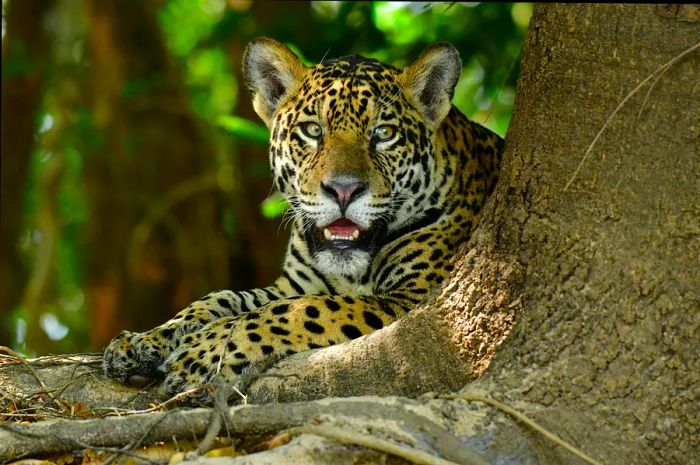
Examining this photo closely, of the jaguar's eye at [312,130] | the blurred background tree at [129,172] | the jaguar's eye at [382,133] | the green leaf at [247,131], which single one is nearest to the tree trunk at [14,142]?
the blurred background tree at [129,172]

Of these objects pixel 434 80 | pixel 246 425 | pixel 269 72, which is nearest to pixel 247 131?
pixel 269 72

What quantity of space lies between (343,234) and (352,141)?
28.4 inches

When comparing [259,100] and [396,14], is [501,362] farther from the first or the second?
[396,14]

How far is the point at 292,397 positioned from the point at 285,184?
2.54 metres

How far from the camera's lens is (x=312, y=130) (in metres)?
8.55

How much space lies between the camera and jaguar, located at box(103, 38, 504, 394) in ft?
25.0

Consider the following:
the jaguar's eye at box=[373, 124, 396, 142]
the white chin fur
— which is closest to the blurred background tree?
the jaguar's eye at box=[373, 124, 396, 142]

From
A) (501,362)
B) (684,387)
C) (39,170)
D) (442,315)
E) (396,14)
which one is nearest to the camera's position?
(684,387)

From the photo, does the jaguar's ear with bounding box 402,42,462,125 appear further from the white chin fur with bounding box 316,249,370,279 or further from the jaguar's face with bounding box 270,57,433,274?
the white chin fur with bounding box 316,249,370,279

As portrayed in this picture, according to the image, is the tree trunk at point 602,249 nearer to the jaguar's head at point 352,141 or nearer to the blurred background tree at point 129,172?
the jaguar's head at point 352,141

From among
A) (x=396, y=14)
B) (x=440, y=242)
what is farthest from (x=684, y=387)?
(x=396, y=14)

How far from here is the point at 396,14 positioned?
42.0 feet

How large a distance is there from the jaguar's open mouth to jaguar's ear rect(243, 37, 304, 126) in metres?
1.47

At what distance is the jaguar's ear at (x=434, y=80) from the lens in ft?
28.4
